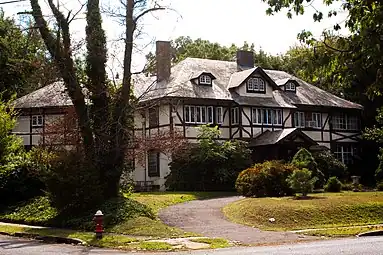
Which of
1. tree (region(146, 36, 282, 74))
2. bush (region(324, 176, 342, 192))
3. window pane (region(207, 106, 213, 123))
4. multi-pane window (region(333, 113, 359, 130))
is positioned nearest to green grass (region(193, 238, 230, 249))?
bush (region(324, 176, 342, 192))

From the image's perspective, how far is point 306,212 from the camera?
2670 centimetres

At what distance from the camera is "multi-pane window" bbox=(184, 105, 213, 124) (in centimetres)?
4400

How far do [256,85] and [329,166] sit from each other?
8.36 meters

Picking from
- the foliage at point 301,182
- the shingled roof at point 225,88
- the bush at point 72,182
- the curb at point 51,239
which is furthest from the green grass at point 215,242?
the shingled roof at point 225,88

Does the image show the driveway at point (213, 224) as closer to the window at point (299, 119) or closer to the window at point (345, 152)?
the window at point (299, 119)

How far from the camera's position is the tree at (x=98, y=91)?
2652 centimetres

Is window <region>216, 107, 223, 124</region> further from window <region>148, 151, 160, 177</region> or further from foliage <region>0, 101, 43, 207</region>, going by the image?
foliage <region>0, 101, 43, 207</region>

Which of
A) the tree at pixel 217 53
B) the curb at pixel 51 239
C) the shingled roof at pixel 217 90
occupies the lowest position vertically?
the curb at pixel 51 239

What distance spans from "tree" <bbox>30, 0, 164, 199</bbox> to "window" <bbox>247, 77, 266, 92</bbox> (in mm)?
20793

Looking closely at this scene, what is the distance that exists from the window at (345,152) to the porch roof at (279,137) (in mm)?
7273

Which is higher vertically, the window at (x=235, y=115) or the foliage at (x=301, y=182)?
the window at (x=235, y=115)

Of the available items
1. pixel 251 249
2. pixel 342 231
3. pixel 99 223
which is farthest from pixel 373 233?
pixel 99 223

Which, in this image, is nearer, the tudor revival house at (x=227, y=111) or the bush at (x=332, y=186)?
the bush at (x=332, y=186)

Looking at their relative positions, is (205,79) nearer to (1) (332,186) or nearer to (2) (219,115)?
(2) (219,115)
